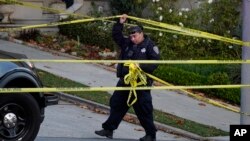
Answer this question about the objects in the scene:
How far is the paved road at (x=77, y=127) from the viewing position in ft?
32.3

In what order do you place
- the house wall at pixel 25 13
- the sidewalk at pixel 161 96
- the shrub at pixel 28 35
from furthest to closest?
the house wall at pixel 25 13, the shrub at pixel 28 35, the sidewalk at pixel 161 96

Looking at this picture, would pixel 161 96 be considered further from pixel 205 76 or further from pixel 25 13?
pixel 25 13

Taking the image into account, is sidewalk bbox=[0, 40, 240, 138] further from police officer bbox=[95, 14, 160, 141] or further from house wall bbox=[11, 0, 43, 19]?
police officer bbox=[95, 14, 160, 141]

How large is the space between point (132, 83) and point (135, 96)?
18 centimetres

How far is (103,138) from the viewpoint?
32.3 ft

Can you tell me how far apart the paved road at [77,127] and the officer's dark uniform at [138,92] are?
1.67 ft

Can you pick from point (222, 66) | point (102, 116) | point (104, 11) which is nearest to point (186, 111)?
point (102, 116)

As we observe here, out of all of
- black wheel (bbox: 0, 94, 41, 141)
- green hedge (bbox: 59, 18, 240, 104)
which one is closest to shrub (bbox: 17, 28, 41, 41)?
green hedge (bbox: 59, 18, 240, 104)

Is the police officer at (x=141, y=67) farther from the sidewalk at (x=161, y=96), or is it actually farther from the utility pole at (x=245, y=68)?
the sidewalk at (x=161, y=96)

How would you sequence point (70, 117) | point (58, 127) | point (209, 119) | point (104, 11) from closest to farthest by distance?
point (58, 127), point (70, 117), point (209, 119), point (104, 11)

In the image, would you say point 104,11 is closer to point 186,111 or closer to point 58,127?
point 186,111

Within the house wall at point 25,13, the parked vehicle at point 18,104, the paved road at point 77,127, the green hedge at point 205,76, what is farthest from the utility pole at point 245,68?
the house wall at point 25,13

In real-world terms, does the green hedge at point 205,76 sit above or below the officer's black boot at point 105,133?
above

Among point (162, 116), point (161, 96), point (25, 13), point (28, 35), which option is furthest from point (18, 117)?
point (25, 13)
